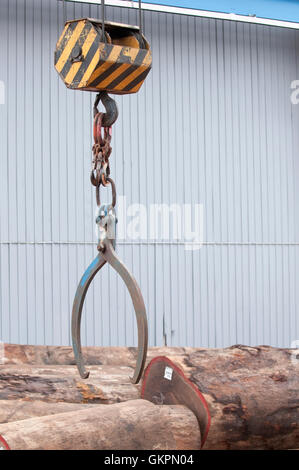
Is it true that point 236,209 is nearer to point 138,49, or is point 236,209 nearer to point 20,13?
point 20,13

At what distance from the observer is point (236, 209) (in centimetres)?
941

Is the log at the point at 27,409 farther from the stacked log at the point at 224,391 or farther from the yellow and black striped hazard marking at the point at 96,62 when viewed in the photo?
the yellow and black striped hazard marking at the point at 96,62

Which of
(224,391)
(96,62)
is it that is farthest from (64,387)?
(96,62)

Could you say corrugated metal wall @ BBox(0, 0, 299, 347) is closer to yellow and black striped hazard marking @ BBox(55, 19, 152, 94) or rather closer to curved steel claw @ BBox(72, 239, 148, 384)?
curved steel claw @ BBox(72, 239, 148, 384)

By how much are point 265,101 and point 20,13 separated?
3557 mm

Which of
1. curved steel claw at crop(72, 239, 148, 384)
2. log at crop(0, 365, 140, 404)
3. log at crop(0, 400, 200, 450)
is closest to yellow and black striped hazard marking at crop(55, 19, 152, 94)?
curved steel claw at crop(72, 239, 148, 384)

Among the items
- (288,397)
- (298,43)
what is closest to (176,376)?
(288,397)

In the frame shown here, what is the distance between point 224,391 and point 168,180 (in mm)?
4886

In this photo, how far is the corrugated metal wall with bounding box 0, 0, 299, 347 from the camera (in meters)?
8.52

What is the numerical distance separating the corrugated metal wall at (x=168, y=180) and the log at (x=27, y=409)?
12.9 feet

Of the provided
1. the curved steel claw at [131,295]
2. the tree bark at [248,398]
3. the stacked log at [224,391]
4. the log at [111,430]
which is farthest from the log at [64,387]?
the curved steel claw at [131,295]

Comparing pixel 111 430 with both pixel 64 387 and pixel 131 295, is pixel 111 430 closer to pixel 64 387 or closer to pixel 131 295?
pixel 131 295

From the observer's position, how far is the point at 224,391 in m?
4.55

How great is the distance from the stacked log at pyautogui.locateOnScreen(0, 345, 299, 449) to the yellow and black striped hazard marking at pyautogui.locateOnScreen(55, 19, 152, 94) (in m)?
1.84
